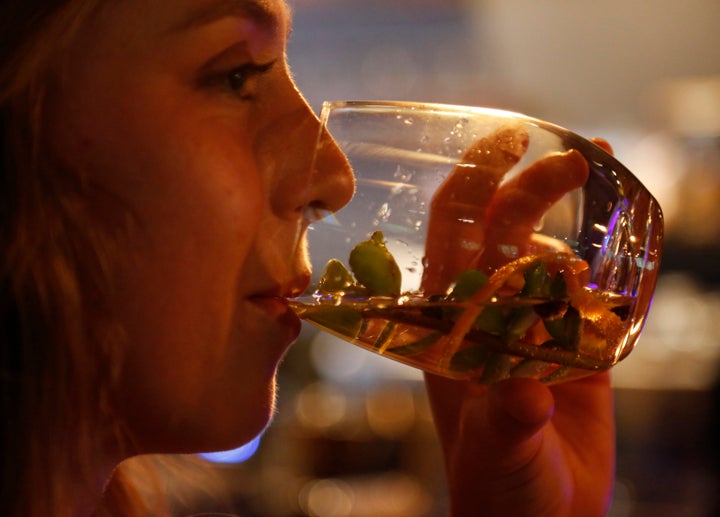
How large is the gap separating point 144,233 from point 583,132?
10.3ft

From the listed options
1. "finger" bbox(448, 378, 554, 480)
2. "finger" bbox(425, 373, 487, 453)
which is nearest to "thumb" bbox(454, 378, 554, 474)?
"finger" bbox(448, 378, 554, 480)

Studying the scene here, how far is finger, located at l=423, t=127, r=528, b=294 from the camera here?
2.06ft

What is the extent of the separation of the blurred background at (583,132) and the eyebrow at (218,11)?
1.98 metres

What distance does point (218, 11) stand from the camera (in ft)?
2.27

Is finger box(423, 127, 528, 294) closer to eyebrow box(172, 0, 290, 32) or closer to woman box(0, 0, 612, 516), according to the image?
woman box(0, 0, 612, 516)

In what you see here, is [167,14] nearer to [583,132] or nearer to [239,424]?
[239,424]

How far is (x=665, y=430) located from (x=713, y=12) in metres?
1.67

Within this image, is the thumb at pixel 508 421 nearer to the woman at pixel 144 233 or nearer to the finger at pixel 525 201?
the woman at pixel 144 233

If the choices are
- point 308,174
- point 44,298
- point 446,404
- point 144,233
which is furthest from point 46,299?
point 446,404

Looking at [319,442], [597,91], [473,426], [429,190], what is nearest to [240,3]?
[429,190]

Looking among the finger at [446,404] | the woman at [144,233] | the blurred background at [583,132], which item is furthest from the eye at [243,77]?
the blurred background at [583,132]

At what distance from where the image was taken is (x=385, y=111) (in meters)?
0.70

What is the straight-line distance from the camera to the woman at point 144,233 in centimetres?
67

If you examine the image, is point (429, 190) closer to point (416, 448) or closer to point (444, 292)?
point (444, 292)
